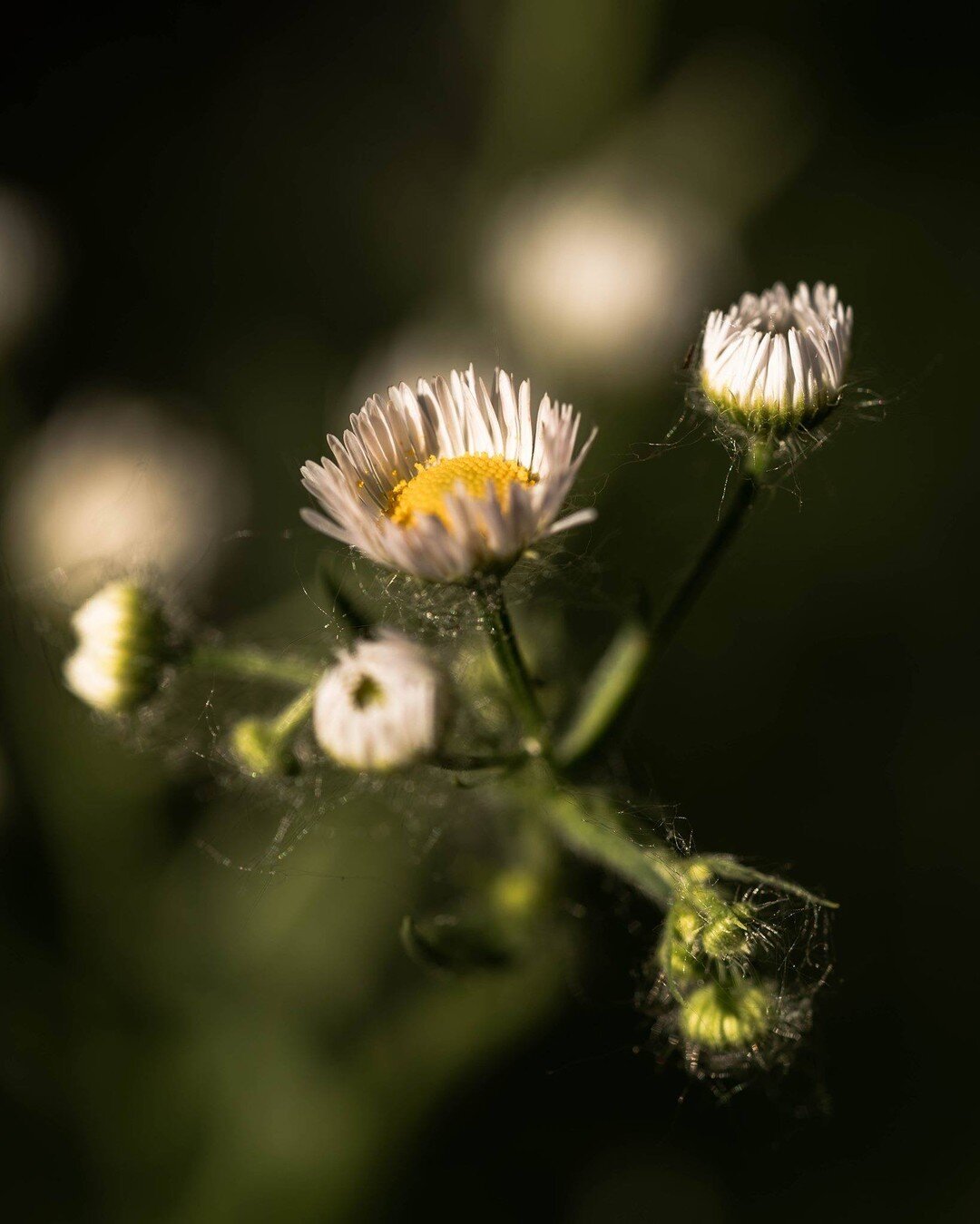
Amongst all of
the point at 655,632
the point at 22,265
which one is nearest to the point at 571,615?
the point at 655,632

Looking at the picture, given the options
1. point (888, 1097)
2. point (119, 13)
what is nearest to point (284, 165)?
point (119, 13)

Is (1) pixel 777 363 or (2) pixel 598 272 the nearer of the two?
(1) pixel 777 363

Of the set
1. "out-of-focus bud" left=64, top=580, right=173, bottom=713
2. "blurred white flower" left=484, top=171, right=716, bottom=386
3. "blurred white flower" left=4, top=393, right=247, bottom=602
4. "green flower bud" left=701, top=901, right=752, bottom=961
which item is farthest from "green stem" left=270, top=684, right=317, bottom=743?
"blurred white flower" left=484, top=171, right=716, bottom=386

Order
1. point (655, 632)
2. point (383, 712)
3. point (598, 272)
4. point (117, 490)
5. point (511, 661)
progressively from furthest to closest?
1. point (598, 272)
2. point (117, 490)
3. point (655, 632)
4. point (511, 661)
5. point (383, 712)

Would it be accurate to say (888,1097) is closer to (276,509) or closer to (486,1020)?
(486,1020)

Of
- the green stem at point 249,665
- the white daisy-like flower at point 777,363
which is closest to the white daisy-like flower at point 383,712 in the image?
the green stem at point 249,665

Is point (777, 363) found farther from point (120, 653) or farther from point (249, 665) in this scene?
point (120, 653)

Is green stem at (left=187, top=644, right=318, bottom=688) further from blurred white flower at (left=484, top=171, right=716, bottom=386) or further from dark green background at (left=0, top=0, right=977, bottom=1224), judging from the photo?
blurred white flower at (left=484, top=171, right=716, bottom=386)

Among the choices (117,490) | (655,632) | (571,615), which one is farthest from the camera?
(117,490)
